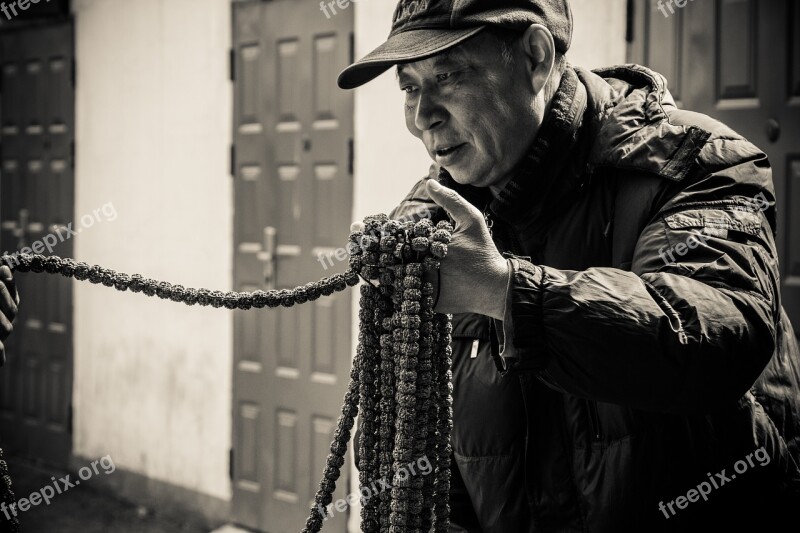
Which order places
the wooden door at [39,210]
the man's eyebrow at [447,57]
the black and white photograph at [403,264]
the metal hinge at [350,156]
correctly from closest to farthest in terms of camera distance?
the black and white photograph at [403,264]
the man's eyebrow at [447,57]
the metal hinge at [350,156]
the wooden door at [39,210]

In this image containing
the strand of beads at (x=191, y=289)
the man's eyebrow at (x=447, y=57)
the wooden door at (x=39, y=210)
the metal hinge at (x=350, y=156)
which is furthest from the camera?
the wooden door at (x=39, y=210)

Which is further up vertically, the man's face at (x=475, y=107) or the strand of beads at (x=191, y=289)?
the man's face at (x=475, y=107)

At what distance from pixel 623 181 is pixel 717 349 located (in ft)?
1.48

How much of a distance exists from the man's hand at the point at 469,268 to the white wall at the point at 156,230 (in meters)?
3.54

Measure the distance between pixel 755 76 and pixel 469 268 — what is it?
2.18 metres

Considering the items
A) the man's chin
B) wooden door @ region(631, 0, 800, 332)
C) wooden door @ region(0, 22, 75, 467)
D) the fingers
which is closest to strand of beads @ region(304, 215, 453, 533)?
the man's chin

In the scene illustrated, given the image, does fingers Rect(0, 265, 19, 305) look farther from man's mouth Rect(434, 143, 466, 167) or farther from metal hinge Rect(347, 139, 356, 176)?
metal hinge Rect(347, 139, 356, 176)

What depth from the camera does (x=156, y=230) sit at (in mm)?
5031

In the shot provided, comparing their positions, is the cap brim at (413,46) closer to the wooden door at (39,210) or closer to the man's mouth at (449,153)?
the man's mouth at (449,153)

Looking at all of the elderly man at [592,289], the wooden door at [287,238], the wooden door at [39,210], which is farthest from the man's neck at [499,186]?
the wooden door at [39,210]

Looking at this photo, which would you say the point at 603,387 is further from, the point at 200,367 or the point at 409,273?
the point at 200,367

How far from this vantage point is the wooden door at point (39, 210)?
5.61 m

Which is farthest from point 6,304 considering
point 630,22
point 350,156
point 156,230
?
point 156,230

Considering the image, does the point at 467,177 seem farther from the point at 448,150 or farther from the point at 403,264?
the point at 403,264
